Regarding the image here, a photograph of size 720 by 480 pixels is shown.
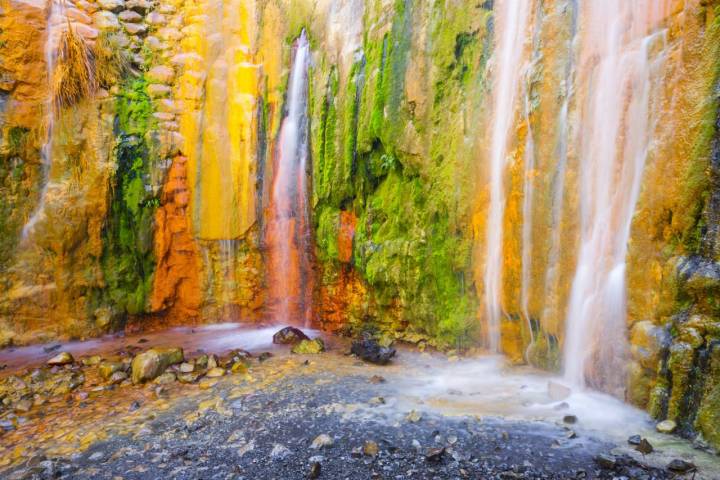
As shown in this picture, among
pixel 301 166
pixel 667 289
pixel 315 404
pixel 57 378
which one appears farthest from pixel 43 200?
pixel 667 289

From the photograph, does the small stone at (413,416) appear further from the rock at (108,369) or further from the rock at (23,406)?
the rock at (23,406)

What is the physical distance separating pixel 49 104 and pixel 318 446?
25.6ft

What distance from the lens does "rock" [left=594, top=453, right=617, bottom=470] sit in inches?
125

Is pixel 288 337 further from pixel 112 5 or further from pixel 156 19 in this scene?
pixel 112 5

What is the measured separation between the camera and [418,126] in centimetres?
689

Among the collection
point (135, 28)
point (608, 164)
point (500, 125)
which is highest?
point (135, 28)

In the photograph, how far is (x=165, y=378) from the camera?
5676 mm

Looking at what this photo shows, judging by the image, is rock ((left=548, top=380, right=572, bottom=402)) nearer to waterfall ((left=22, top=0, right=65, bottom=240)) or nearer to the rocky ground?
the rocky ground

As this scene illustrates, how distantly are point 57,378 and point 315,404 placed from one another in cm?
351

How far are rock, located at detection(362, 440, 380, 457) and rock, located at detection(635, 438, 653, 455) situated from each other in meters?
1.86

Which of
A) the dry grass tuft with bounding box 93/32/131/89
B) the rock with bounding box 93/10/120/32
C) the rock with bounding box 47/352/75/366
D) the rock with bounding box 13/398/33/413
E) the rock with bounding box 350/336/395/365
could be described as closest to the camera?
the rock with bounding box 13/398/33/413

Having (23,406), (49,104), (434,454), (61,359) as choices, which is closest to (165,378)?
(23,406)

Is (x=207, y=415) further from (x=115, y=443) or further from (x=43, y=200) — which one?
(x=43, y=200)

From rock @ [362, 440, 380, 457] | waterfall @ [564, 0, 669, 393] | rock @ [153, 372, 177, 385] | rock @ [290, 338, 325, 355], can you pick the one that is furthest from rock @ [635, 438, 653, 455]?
rock @ [153, 372, 177, 385]
